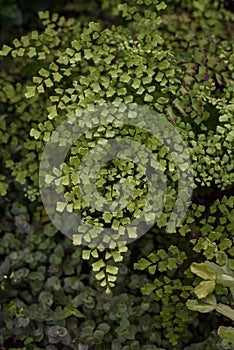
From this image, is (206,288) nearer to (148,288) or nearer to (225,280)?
(225,280)

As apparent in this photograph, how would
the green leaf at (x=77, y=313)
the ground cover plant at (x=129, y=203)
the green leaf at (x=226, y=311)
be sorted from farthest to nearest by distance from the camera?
1. the green leaf at (x=77, y=313)
2. the ground cover plant at (x=129, y=203)
3. the green leaf at (x=226, y=311)

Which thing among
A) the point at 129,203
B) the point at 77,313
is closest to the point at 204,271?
the point at 129,203

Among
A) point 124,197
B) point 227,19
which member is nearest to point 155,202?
point 124,197

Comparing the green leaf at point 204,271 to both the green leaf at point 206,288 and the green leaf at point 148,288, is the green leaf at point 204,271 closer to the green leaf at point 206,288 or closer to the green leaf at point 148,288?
the green leaf at point 206,288

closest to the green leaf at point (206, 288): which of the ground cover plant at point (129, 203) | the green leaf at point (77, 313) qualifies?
the ground cover plant at point (129, 203)

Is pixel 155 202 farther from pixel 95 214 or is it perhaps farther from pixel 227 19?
pixel 227 19

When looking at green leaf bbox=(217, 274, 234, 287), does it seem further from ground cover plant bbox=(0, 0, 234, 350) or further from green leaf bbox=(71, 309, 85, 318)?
green leaf bbox=(71, 309, 85, 318)

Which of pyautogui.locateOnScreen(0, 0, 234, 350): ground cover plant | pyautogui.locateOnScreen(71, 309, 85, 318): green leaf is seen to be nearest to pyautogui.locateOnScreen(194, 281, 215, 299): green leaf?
pyautogui.locateOnScreen(0, 0, 234, 350): ground cover plant

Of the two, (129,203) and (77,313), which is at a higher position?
(129,203)
